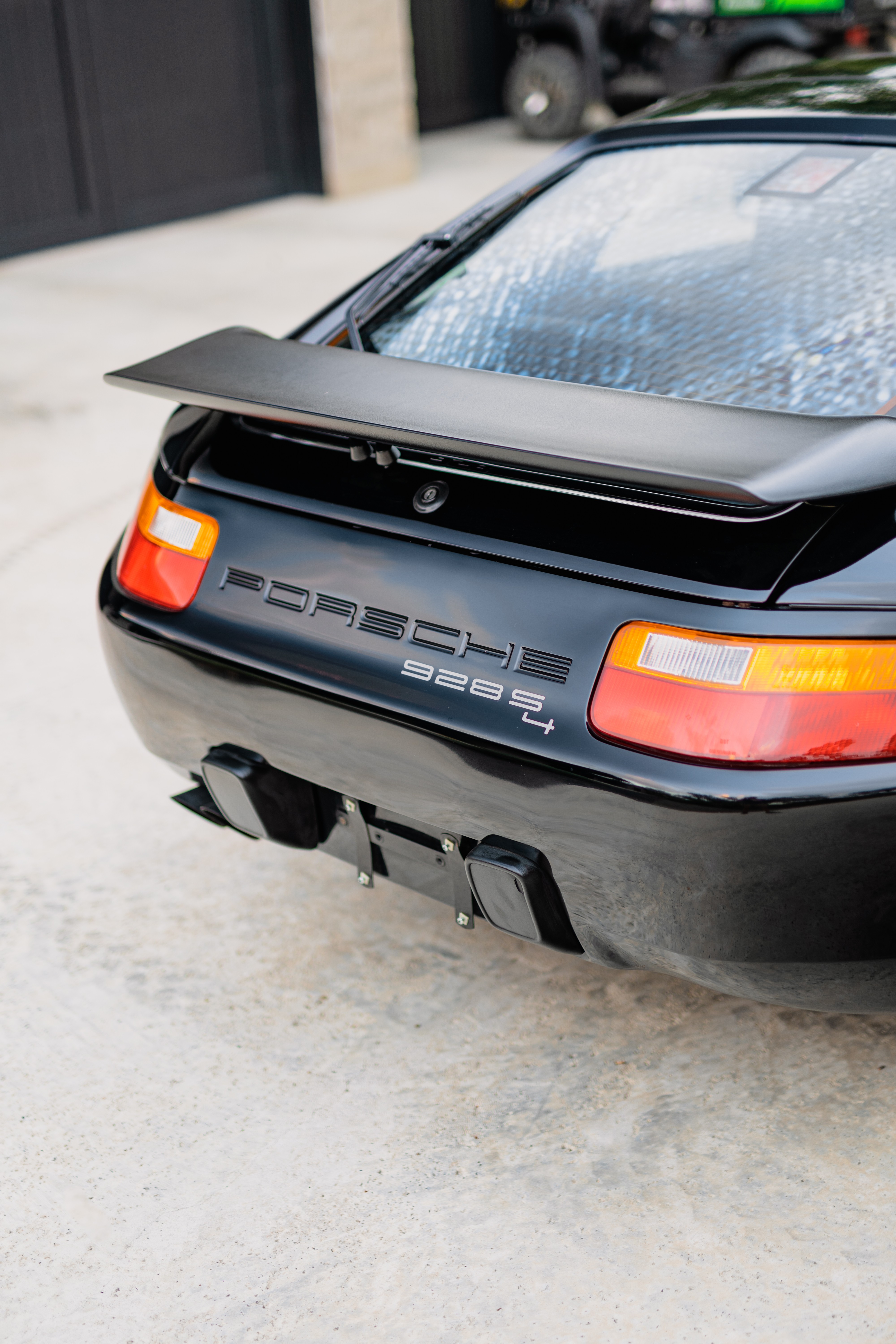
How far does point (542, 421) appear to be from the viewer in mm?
1592

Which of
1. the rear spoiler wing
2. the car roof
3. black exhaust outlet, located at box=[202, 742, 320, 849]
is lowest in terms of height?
black exhaust outlet, located at box=[202, 742, 320, 849]

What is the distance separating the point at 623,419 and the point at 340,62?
371 inches

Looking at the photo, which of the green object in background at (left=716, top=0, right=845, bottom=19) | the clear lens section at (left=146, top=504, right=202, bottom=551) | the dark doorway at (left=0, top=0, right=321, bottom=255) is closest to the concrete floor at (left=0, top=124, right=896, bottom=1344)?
the clear lens section at (left=146, top=504, right=202, bottom=551)

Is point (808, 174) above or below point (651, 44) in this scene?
below

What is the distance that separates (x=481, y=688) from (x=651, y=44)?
35.3 feet

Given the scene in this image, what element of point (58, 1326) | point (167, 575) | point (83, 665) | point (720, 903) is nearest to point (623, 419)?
point (720, 903)

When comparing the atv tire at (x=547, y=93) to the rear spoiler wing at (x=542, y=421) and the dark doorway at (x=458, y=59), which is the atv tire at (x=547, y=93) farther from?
the rear spoiler wing at (x=542, y=421)

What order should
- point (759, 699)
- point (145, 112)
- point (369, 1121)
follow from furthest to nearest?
1. point (145, 112)
2. point (369, 1121)
3. point (759, 699)

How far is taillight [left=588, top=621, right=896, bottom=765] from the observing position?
4.84ft

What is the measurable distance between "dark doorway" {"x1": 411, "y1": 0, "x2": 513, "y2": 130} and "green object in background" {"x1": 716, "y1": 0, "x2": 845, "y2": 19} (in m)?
3.21

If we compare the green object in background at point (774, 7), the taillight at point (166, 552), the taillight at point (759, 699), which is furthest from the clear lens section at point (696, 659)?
the green object in background at point (774, 7)

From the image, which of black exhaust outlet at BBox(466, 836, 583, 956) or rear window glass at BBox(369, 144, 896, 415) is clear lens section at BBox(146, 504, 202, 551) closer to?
rear window glass at BBox(369, 144, 896, 415)

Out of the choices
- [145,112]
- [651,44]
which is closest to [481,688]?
[145,112]

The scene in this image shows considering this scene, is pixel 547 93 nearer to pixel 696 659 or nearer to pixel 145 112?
pixel 145 112
